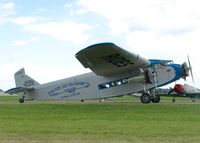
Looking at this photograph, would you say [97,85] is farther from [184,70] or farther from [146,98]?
[184,70]

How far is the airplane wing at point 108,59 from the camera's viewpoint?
2488cm

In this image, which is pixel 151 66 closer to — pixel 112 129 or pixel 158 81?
pixel 158 81

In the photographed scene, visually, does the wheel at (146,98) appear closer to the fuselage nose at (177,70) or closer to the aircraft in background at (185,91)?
the fuselage nose at (177,70)

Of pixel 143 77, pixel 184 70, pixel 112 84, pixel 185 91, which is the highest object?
pixel 184 70

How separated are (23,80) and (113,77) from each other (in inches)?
340

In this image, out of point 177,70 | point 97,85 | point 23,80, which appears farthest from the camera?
point 23,80

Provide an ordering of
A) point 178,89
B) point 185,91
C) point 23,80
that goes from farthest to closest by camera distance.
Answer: point 185,91
point 178,89
point 23,80

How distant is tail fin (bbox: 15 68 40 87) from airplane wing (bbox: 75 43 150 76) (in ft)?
23.0

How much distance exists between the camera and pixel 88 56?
85.4 feet

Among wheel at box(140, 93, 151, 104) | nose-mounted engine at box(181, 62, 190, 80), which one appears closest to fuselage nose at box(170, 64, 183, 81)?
nose-mounted engine at box(181, 62, 190, 80)

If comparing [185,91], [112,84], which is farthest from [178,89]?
[112,84]

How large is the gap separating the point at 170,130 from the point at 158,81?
18.2 m

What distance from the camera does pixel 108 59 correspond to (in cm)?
2728

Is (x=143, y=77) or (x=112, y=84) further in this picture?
(x=112, y=84)
